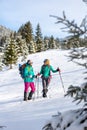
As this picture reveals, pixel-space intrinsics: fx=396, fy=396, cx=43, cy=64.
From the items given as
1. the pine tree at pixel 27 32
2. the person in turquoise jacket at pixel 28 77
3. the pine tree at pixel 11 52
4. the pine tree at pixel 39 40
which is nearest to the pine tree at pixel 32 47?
the pine tree at pixel 39 40

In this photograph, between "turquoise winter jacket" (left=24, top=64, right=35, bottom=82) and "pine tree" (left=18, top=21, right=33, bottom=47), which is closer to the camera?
"turquoise winter jacket" (left=24, top=64, right=35, bottom=82)

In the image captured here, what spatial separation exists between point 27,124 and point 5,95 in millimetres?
9771

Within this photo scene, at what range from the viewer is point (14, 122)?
11.8m

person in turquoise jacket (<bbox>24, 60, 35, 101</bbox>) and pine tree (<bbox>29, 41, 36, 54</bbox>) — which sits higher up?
person in turquoise jacket (<bbox>24, 60, 35, 101</bbox>)

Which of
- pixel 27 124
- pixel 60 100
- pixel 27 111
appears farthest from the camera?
pixel 60 100

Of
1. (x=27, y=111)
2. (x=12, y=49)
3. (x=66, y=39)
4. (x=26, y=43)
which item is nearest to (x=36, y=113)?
(x=27, y=111)

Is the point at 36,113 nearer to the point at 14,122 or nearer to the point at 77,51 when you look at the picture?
the point at 14,122

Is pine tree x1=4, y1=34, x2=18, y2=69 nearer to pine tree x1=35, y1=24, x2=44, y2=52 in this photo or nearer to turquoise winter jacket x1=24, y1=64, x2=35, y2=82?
pine tree x1=35, y1=24, x2=44, y2=52

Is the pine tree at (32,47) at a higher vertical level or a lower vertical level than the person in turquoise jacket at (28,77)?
lower

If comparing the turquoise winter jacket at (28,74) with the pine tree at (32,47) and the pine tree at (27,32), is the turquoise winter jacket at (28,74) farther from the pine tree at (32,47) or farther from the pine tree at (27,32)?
the pine tree at (27,32)

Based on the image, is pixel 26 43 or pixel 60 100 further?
pixel 26 43

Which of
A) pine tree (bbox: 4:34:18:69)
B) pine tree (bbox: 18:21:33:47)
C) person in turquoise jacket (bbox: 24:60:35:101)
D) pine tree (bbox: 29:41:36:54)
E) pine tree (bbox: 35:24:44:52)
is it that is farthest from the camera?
pine tree (bbox: 18:21:33:47)

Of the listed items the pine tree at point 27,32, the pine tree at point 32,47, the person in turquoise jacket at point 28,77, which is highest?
the pine tree at point 27,32

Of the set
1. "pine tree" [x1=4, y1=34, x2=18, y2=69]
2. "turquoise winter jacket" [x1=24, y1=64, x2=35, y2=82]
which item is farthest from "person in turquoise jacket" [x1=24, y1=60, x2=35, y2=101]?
"pine tree" [x1=4, y1=34, x2=18, y2=69]
